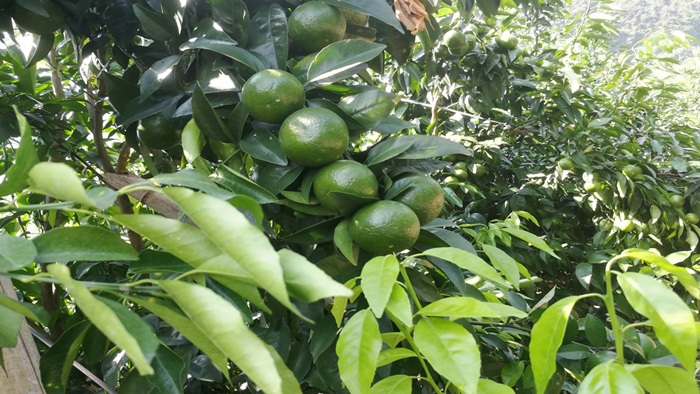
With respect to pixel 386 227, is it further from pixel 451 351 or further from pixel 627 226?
pixel 627 226

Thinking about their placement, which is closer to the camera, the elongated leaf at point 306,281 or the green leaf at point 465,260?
the elongated leaf at point 306,281

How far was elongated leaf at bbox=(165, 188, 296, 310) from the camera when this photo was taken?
201 mm

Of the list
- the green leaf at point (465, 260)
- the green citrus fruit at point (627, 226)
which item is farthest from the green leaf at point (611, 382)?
the green citrus fruit at point (627, 226)

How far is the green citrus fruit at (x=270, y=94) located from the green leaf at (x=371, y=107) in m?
0.07

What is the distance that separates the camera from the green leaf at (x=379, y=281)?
0.29 metres

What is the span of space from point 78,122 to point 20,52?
0.25 meters

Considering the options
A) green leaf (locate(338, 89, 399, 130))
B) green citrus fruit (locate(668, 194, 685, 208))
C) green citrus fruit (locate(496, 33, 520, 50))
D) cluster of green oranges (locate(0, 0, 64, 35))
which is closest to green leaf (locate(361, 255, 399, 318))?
green leaf (locate(338, 89, 399, 130))

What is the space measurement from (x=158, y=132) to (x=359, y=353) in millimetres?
454

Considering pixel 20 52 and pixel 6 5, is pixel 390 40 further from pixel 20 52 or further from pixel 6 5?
pixel 20 52

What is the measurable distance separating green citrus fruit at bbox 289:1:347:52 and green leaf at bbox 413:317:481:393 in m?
0.40

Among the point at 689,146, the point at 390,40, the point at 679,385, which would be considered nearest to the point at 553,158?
the point at 689,146

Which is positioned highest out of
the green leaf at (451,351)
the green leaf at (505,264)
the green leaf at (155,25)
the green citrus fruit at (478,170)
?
the green leaf at (155,25)

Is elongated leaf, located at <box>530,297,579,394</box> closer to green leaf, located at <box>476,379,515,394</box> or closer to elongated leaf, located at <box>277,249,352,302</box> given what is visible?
green leaf, located at <box>476,379,515,394</box>

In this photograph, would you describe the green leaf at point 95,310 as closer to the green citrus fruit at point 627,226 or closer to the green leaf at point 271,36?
the green leaf at point 271,36
